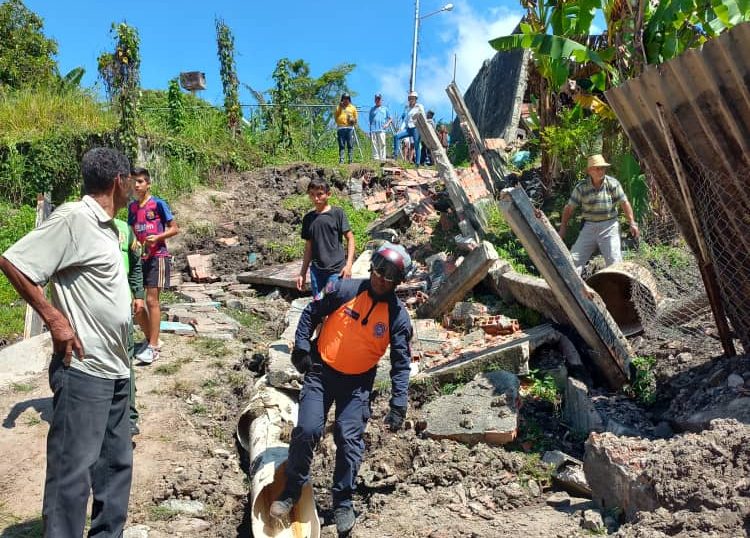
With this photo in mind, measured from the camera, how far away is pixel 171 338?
762cm

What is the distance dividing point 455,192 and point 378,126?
7.82 meters

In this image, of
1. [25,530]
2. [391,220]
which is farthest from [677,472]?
[391,220]

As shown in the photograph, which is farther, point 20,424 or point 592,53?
point 592,53

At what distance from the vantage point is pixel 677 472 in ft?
12.3

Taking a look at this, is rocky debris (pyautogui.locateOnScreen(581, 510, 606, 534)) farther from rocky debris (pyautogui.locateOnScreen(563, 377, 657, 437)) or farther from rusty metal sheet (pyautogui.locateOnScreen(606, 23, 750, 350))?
rusty metal sheet (pyautogui.locateOnScreen(606, 23, 750, 350))

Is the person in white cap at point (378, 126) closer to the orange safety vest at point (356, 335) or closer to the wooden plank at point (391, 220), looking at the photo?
the wooden plank at point (391, 220)

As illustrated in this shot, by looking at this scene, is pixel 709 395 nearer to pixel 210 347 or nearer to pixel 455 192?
pixel 210 347

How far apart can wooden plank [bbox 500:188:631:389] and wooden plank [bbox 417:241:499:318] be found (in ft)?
5.17

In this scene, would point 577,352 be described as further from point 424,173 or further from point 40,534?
point 424,173

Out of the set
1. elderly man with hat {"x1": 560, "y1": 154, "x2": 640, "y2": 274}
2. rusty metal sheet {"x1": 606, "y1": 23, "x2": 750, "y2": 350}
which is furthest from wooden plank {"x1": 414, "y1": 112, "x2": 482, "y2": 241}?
rusty metal sheet {"x1": 606, "y1": 23, "x2": 750, "y2": 350}

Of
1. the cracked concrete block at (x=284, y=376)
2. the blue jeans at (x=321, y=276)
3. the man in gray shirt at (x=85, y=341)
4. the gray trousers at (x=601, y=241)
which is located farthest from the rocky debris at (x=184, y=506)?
the gray trousers at (x=601, y=241)

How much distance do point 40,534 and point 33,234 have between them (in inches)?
81.1

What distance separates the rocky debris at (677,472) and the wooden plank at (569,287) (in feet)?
6.52

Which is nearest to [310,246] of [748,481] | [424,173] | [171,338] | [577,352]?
[171,338]
